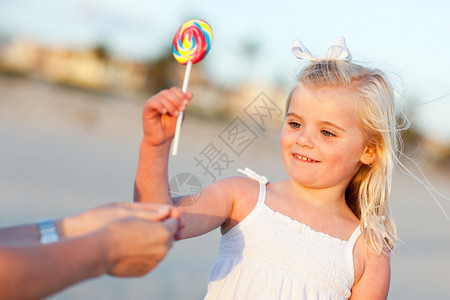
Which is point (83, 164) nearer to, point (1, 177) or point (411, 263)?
point (1, 177)

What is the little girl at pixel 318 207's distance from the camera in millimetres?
2609

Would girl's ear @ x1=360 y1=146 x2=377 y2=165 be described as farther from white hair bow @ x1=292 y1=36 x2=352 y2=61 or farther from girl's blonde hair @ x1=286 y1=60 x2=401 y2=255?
white hair bow @ x1=292 y1=36 x2=352 y2=61

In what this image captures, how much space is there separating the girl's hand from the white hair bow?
41.3 inches

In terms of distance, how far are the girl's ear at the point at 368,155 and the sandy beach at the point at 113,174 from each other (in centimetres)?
65

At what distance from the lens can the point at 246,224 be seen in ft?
8.84

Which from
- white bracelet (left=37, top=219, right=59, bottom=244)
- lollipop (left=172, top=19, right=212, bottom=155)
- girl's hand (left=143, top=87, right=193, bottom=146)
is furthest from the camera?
lollipop (left=172, top=19, right=212, bottom=155)

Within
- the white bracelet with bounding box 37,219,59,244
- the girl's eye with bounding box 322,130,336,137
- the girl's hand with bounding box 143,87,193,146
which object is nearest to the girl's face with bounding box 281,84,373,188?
the girl's eye with bounding box 322,130,336,137

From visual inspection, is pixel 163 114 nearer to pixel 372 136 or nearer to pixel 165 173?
pixel 165 173

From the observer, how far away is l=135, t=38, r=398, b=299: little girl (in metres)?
2.61

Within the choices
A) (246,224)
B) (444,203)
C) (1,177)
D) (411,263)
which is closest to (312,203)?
(246,224)

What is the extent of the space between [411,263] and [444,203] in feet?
29.2

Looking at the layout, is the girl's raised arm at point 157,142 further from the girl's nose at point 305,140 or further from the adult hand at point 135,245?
the girl's nose at point 305,140

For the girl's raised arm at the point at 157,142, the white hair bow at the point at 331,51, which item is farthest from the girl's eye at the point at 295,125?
the girl's raised arm at the point at 157,142

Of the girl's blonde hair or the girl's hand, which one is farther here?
the girl's blonde hair
